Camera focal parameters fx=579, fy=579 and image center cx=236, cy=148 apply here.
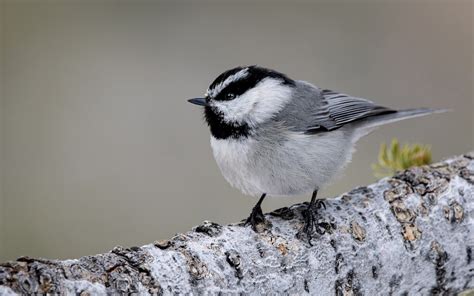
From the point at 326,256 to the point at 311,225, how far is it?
150mm

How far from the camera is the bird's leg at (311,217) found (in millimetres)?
1923

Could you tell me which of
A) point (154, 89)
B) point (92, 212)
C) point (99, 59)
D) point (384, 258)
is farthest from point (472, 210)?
point (99, 59)

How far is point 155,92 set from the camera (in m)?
4.39

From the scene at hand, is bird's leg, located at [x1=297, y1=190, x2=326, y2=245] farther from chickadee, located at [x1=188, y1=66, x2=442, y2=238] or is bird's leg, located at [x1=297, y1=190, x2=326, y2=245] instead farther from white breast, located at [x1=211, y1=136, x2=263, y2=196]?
white breast, located at [x1=211, y1=136, x2=263, y2=196]

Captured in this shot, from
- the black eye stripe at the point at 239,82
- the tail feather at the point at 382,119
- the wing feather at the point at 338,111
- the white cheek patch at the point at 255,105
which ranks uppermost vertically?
the black eye stripe at the point at 239,82

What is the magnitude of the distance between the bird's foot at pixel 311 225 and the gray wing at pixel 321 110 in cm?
37

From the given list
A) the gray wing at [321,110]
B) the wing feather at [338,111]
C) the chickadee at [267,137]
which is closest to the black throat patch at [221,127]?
the chickadee at [267,137]

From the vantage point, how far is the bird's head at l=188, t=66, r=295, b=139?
2.26 m

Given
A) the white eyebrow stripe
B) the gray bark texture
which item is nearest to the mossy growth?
the gray bark texture

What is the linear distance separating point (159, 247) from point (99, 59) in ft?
10.7

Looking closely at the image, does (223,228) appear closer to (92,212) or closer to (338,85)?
(92,212)

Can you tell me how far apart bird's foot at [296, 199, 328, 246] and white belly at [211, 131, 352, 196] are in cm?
15

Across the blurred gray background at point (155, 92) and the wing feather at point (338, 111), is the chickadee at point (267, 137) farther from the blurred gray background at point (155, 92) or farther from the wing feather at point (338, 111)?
the blurred gray background at point (155, 92)

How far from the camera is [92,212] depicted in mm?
3746
